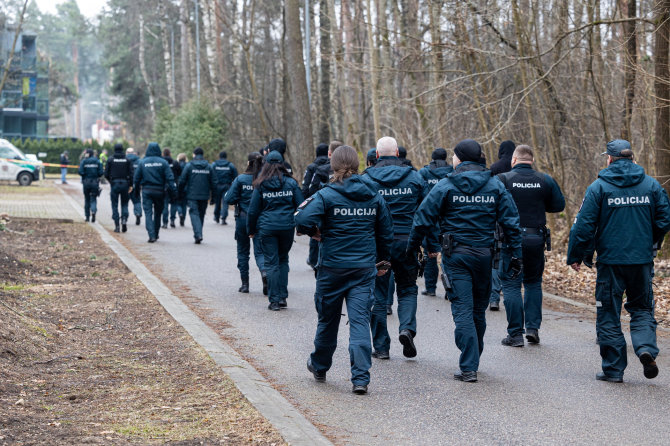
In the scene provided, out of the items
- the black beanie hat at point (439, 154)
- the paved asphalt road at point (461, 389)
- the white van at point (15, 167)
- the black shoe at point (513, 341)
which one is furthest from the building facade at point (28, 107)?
the black shoe at point (513, 341)

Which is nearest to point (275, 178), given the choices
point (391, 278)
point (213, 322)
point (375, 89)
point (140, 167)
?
point (213, 322)

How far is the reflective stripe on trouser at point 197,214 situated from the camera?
1914cm

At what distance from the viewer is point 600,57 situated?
17.2m

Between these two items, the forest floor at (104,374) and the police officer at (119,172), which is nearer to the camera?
the forest floor at (104,374)

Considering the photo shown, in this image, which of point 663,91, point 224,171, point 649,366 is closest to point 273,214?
point 649,366

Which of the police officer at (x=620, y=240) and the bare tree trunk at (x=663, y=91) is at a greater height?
the bare tree trunk at (x=663, y=91)

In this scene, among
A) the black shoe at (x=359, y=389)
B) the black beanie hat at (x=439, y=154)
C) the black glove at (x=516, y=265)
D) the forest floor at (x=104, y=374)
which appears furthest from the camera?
the black beanie hat at (x=439, y=154)

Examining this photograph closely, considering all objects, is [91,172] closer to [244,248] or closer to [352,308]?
[244,248]

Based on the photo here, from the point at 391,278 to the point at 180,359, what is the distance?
2.23m

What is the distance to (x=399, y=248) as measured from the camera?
27.9ft

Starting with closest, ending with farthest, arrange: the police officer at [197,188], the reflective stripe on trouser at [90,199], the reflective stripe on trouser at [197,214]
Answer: the reflective stripe on trouser at [197,214] < the police officer at [197,188] < the reflective stripe on trouser at [90,199]

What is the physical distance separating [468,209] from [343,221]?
45.1 inches

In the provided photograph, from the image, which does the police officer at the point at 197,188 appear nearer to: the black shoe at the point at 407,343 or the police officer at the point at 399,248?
the police officer at the point at 399,248

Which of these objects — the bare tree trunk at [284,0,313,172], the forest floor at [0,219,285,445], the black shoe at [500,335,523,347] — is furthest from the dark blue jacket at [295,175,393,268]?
the bare tree trunk at [284,0,313,172]
